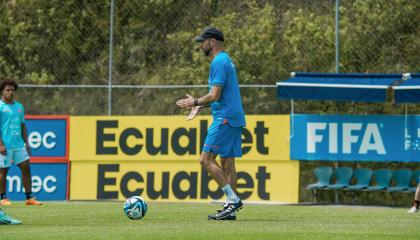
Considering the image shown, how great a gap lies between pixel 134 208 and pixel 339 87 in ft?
25.4

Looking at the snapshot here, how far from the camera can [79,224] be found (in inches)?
527

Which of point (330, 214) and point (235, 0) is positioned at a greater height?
point (235, 0)

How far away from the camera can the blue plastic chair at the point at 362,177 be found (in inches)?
835

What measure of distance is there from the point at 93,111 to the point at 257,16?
4.41 meters

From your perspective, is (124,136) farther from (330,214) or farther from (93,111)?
(330,214)

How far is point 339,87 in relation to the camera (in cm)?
2066

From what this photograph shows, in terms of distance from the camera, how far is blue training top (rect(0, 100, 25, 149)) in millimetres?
19266

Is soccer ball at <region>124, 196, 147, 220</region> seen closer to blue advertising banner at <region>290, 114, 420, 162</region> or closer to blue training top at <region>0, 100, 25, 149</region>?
blue training top at <region>0, 100, 25, 149</region>

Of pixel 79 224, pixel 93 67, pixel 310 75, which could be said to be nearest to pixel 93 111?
pixel 93 67

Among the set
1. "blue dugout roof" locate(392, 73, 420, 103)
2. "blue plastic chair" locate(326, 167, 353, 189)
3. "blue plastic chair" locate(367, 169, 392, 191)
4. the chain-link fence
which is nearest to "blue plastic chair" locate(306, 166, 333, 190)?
"blue plastic chair" locate(326, 167, 353, 189)

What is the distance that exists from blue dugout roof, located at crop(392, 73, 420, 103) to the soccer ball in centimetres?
770

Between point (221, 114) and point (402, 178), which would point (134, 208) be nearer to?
point (221, 114)

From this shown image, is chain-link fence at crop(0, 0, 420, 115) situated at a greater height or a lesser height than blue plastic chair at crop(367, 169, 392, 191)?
greater

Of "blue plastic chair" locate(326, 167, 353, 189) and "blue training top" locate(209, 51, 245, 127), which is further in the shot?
"blue plastic chair" locate(326, 167, 353, 189)
